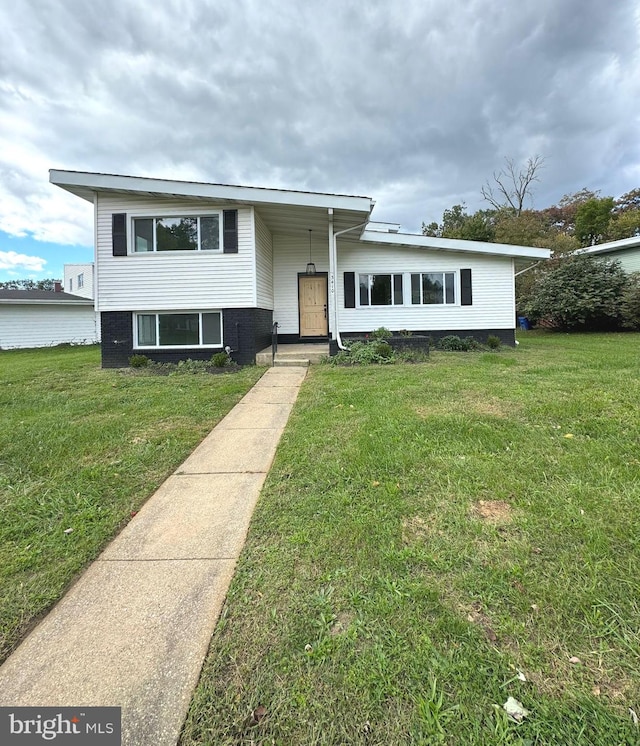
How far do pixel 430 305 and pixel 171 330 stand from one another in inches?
304

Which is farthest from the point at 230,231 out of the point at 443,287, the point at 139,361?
the point at 443,287

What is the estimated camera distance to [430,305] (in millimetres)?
12688

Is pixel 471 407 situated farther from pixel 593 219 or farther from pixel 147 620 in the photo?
pixel 593 219

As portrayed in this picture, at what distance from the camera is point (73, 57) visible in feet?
35.3

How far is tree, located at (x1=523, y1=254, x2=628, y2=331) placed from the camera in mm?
16734

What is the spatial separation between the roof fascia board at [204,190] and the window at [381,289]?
3503 mm

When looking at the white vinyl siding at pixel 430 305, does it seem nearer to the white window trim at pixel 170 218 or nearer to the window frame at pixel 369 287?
the window frame at pixel 369 287

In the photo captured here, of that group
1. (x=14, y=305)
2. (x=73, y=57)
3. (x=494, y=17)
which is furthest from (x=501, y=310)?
(x=14, y=305)

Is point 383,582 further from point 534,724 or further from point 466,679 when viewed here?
point 534,724

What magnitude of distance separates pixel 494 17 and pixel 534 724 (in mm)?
14437

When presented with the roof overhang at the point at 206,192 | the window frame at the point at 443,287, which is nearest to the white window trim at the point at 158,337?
the roof overhang at the point at 206,192

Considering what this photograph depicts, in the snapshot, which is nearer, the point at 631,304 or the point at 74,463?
the point at 74,463

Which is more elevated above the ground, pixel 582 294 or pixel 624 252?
pixel 624 252

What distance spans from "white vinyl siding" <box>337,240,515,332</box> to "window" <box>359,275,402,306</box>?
16 cm
